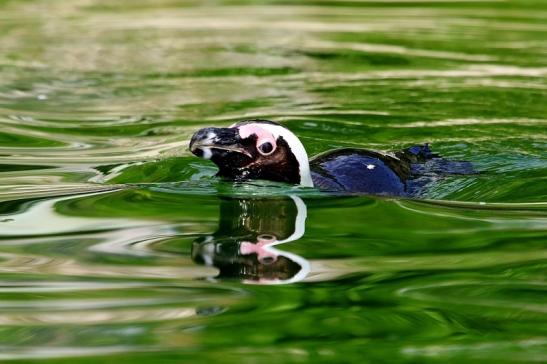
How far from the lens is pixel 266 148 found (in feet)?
21.0

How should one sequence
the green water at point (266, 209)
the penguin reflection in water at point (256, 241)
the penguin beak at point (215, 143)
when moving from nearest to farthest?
the green water at point (266, 209), the penguin reflection in water at point (256, 241), the penguin beak at point (215, 143)

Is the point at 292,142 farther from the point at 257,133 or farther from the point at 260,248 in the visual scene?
the point at 260,248

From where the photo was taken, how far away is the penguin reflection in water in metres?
4.70

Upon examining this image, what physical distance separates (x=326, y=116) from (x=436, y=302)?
5385 millimetres

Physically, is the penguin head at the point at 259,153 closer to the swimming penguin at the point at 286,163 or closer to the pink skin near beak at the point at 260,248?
the swimming penguin at the point at 286,163

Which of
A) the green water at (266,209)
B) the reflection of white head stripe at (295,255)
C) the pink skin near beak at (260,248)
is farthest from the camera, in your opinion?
the pink skin near beak at (260,248)

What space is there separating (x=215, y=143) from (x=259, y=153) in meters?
0.29

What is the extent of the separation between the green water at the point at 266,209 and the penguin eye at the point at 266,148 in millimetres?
204

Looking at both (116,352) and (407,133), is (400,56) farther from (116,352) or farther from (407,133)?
(116,352)

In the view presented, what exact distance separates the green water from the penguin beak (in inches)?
10.5

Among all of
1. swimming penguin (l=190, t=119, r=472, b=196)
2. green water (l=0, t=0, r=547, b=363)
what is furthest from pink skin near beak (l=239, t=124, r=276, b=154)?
green water (l=0, t=0, r=547, b=363)

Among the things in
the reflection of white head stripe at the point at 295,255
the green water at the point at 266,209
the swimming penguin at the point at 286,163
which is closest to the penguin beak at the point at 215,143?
the swimming penguin at the point at 286,163

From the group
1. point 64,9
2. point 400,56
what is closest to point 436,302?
point 400,56

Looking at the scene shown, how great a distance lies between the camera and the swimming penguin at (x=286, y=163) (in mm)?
6301
